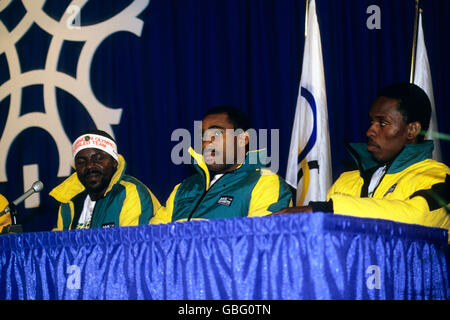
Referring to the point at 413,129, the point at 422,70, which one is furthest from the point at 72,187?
the point at 422,70

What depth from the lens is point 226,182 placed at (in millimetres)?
2980

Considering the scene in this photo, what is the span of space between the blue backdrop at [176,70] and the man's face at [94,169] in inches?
28.7

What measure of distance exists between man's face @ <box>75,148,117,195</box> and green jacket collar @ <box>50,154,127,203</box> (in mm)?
42

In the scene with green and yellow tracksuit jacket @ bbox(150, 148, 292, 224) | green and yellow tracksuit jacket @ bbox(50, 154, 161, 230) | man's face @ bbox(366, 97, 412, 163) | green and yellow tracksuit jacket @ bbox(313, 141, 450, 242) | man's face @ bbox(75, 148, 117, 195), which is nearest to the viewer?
green and yellow tracksuit jacket @ bbox(313, 141, 450, 242)

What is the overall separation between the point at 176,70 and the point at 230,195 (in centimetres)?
161

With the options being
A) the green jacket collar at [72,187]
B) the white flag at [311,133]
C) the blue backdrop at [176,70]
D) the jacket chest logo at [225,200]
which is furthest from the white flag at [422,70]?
the green jacket collar at [72,187]

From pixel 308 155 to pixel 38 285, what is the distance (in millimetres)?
1863

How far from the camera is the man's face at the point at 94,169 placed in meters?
3.42

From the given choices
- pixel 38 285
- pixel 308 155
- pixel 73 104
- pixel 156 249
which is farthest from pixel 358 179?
pixel 73 104

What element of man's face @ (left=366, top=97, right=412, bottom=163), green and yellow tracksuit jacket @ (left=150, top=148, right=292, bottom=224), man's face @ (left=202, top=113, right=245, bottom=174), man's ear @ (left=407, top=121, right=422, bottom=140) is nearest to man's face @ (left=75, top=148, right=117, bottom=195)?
green and yellow tracksuit jacket @ (left=150, top=148, right=292, bottom=224)

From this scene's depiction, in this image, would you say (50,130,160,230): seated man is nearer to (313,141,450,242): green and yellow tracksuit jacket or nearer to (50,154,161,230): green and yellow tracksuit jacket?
(50,154,161,230): green and yellow tracksuit jacket

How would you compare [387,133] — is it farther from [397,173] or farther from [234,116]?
[234,116]

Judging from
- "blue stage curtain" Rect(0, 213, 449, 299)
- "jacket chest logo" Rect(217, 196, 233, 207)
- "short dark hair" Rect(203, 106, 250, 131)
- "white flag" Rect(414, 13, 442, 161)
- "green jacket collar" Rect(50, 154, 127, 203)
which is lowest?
"blue stage curtain" Rect(0, 213, 449, 299)

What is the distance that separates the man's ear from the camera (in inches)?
106
